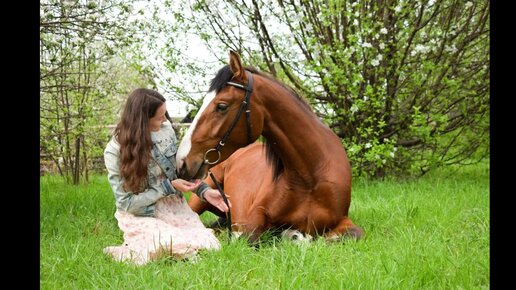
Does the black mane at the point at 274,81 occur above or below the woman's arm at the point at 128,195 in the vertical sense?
above

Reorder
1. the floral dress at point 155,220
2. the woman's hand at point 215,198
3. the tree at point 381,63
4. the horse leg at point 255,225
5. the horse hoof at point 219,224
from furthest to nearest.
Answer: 1. the tree at point 381,63
2. the horse hoof at point 219,224
3. the woman's hand at point 215,198
4. the horse leg at point 255,225
5. the floral dress at point 155,220

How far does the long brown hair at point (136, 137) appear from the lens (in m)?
3.53

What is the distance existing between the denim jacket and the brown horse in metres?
0.33

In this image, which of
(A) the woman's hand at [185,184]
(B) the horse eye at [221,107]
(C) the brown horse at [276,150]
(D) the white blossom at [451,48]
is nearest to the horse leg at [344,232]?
(C) the brown horse at [276,150]

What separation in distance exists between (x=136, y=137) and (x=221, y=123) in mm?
645

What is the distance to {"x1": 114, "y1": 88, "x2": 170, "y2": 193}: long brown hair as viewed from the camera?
3527 millimetres

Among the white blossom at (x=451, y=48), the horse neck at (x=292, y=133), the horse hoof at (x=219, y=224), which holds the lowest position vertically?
the horse hoof at (x=219, y=224)

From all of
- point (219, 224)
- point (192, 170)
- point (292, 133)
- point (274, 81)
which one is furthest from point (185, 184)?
point (219, 224)

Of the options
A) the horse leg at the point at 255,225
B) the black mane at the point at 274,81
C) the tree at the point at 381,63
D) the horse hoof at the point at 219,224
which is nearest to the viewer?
the black mane at the point at 274,81

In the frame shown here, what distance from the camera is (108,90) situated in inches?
265

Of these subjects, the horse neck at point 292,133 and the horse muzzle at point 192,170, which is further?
the horse neck at point 292,133

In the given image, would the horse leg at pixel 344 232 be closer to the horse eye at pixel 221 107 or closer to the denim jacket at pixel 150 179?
the denim jacket at pixel 150 179
